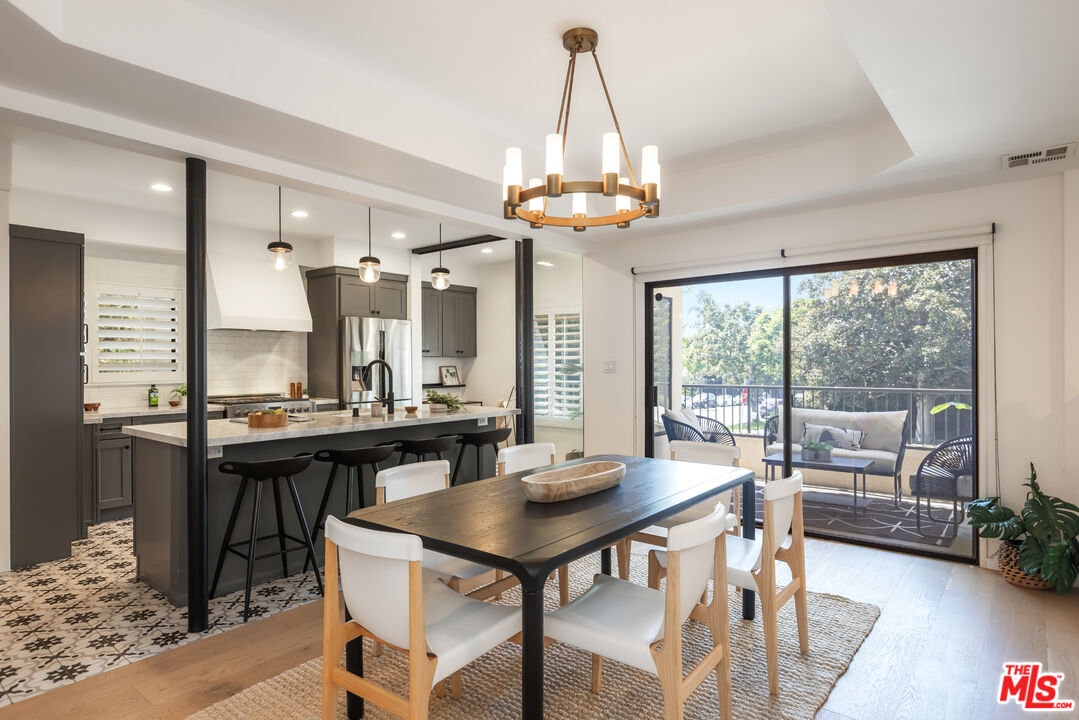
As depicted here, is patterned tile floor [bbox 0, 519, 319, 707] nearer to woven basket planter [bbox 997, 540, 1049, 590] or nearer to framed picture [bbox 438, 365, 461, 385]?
woven basket planter [bbox 997, 540, 1049, 590]

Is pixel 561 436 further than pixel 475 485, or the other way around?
pixel 561 436

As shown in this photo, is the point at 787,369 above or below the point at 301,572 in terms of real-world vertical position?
above

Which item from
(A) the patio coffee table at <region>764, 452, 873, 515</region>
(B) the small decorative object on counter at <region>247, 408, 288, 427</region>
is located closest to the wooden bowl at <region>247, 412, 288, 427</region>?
(B) the small decorative object on counter at <region>247, 408, 288, 427</region>

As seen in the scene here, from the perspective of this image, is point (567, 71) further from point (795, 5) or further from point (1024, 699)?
point (1024, 699)

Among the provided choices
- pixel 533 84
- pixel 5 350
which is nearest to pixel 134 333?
pixel 5 350

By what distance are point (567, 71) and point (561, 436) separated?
4912mm

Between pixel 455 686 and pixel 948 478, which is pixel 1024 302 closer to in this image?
pixel 948 478

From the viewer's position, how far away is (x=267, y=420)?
3.56m

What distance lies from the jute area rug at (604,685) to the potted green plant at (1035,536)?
119 cm

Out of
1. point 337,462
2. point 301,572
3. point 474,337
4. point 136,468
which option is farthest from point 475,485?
Answer: point 474,337

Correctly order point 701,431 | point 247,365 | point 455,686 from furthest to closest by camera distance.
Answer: point 247,365 < point 701,431 < point 455,686

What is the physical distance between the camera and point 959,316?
13.1ft

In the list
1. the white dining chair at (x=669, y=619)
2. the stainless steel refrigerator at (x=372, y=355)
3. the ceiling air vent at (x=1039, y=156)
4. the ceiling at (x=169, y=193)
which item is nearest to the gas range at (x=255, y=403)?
the stainless steel refrigerator at (x=372, y=355)

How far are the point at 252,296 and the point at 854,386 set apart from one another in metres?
5.31
